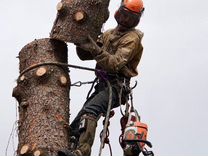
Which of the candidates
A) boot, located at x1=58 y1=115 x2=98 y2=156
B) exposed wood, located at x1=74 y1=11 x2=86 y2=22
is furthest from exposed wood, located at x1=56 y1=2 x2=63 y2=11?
boot, located at x1=58 y1=115 x2=98 y2=156

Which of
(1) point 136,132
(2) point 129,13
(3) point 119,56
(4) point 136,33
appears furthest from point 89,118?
(2) point 129,13

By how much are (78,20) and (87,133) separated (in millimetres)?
1281

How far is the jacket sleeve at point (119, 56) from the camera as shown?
6449mm

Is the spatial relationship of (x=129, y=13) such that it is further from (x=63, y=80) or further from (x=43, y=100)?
(x=43, y=100)

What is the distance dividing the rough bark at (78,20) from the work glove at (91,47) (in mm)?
55

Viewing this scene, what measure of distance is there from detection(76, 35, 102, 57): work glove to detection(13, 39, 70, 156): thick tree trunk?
0.88ft

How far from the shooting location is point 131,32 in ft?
22.6

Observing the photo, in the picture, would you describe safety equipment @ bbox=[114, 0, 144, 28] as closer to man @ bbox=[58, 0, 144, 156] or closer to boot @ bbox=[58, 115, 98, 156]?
man @ bbox=[58, 0, 144, 156]

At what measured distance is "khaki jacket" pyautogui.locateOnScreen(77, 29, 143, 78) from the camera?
21.2 ft

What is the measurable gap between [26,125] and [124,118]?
1266mm

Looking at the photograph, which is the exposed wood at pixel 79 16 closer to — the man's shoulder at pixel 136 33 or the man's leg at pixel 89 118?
the man's shoulder at pixel 136 33

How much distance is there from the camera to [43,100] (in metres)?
6.05

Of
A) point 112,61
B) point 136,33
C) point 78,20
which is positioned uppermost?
point 78,20

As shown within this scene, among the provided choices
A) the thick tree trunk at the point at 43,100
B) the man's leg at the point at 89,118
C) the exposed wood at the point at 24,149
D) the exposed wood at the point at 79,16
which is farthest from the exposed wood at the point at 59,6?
the exposed wood at the point at 24,149
